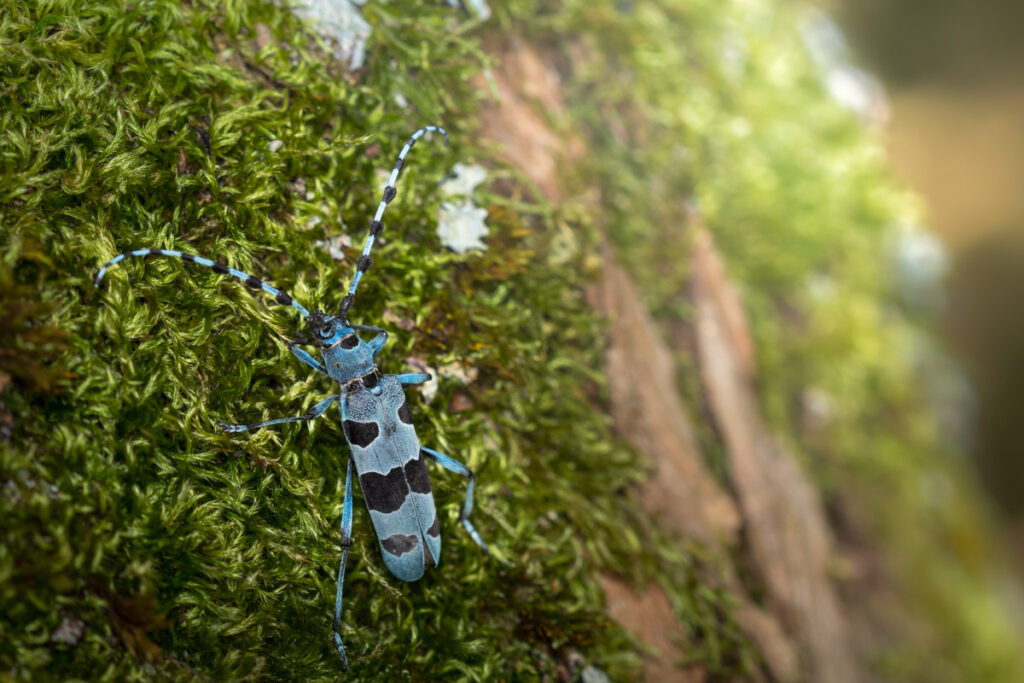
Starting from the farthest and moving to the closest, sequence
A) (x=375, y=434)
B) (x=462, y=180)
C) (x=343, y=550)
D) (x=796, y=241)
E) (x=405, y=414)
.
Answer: (x=796, y=241)
(x=462, y=180)
(x=405, y=414)
(x=375, y=434)
(x=343, y=550)

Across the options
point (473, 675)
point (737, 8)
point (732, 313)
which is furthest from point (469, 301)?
point (737, 8)

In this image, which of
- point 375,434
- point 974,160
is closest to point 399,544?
point 375,434

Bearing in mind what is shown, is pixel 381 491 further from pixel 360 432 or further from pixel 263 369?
pixel 263 369

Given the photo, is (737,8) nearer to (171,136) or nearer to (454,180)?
(454,180)

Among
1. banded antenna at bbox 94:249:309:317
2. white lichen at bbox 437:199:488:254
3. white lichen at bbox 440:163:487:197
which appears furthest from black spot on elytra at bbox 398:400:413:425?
white lichen at bbox 440:163:487:197

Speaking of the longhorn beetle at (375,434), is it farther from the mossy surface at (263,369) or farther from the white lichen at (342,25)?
the white lichen at (342,25)

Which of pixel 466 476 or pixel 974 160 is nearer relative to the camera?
pixel 466 476
